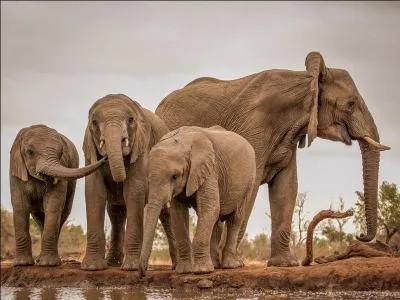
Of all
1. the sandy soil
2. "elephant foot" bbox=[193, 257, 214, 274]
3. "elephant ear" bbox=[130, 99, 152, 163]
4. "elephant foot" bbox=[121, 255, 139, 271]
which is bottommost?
the sandy soil

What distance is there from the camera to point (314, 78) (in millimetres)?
18438

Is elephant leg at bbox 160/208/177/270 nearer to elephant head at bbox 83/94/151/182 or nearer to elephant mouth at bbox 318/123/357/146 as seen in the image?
elephant head at bbox 83/94/151/182

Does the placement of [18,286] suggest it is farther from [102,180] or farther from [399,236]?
[399,236]

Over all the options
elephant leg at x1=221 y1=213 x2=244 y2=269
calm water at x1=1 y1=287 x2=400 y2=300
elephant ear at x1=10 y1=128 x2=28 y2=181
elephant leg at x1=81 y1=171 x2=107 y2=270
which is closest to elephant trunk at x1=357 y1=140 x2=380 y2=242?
elephant leg at x1=221 y1=213 x2=244 y2=269

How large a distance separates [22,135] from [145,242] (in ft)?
13.8

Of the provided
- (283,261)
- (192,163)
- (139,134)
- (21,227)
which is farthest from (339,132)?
(21,227)

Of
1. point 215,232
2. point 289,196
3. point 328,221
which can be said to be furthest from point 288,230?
point 328,221

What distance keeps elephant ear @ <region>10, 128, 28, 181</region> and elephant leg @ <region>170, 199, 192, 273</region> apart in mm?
2849

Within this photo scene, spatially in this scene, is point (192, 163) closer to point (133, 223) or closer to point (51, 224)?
point (133, 223)

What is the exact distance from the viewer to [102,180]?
16.8 meters

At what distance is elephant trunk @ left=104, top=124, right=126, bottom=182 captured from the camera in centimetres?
1582

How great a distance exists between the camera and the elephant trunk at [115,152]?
15.8 metres

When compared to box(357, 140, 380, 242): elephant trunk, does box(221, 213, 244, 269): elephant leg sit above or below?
below

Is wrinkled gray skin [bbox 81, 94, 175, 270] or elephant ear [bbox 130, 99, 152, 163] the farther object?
elephant ear [bbox 130, 99, 152, 163]
